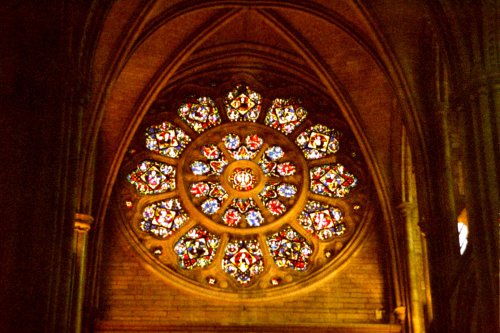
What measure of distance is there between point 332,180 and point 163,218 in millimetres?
3149

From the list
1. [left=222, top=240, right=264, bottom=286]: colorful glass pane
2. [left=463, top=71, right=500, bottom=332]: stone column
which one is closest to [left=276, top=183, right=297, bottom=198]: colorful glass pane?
[left=222, top=240, right=264, bottom=286]: colorful glass pane

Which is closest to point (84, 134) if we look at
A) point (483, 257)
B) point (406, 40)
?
point (406, 40)

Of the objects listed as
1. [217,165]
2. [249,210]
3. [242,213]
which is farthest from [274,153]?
[242,213]

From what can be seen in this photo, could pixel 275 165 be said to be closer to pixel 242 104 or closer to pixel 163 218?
pixel 242 104

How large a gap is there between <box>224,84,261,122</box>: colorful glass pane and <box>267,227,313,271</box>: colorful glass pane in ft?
8.11

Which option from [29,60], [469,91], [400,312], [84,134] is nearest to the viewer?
[29,60]

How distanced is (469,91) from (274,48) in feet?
23.5

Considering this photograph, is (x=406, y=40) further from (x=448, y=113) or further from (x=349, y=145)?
(x=349, y=145)

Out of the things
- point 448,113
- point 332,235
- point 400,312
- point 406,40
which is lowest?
point 400,312

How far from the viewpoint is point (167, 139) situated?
22.0m

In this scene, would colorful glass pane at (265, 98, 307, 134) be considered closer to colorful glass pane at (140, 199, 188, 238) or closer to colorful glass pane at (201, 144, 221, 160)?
colorful glass pane at (201, 144, 221, 160)

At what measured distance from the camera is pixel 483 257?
14.3m

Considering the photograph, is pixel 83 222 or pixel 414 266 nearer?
pixel 83 222

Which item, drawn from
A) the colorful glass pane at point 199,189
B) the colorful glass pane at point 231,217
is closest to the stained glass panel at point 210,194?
the colorful glass pane at point 199,189
